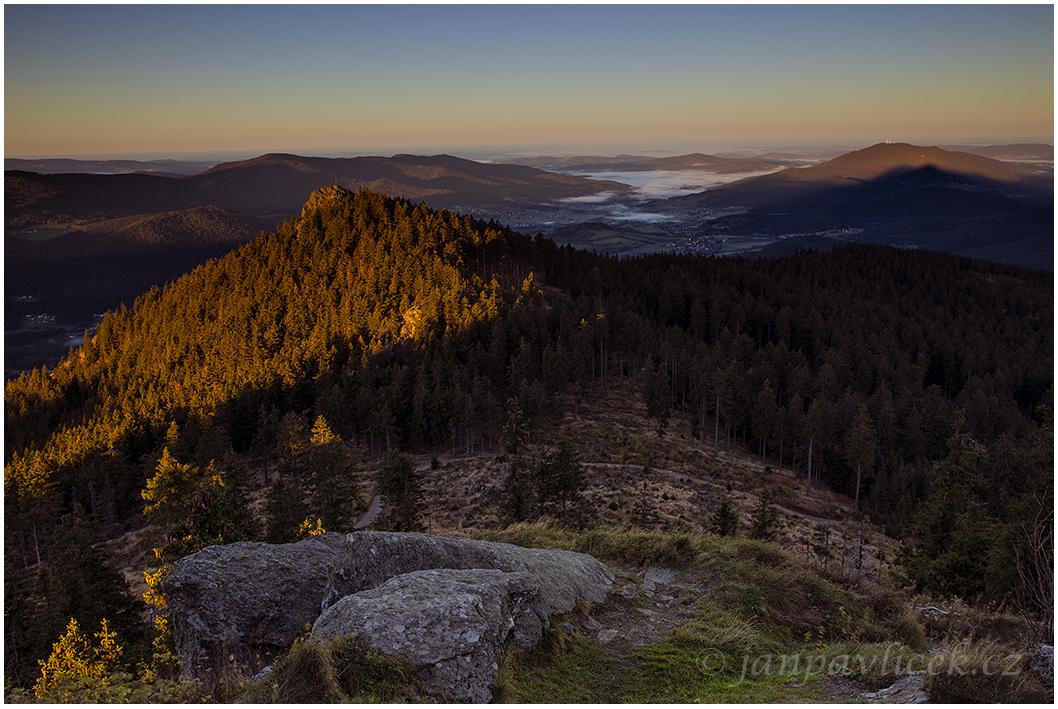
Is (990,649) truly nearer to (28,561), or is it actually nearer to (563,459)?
(563,459)

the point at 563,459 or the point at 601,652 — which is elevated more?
the point at 601,652

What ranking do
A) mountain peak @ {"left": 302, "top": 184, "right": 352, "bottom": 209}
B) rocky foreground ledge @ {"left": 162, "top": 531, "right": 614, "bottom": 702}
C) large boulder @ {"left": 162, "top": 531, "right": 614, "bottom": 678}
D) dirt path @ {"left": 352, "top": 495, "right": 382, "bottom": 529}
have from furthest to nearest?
mountain peak @ {"left": 302, "top": 184, "right": 352, "bottom": 209}
dirt path @ {"left": 352, "top": 495, "right": 382, "bottom": 529}
large boulder @ {"left": 162, "top": 531, "right": 614, "bottom": 678}
rocky foreground ledge @ {"left": 162, "top": 531, "right": 614, "bottom": 702}

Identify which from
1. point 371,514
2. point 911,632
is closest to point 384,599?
point 911,632

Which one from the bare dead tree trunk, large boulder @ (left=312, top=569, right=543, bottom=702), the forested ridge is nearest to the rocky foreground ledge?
large boulder @ (left=312, top=569, right=543, bottom=702)

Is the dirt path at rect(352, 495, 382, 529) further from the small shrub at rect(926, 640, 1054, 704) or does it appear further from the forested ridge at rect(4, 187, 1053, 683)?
the small shrub at rect(926, 640, 1054, 704)

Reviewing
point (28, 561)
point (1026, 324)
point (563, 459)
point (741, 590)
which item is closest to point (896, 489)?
point (563, 459)

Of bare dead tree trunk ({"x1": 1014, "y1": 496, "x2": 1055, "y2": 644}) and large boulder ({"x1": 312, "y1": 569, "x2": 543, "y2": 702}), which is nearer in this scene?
large boulder ({"x1": 312, "y1": 569, "x2": 543, "y2": 702})
